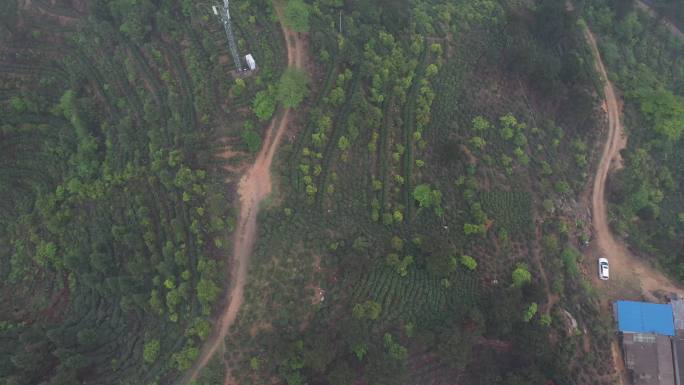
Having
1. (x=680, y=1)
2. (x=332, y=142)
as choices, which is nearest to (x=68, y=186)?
(x=332, y=142)

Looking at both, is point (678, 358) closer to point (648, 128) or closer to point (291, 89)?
point (648, 128)

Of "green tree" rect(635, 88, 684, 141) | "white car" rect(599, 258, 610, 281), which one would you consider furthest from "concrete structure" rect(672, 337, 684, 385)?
"green tree" rect(635, 88, 684, 141)

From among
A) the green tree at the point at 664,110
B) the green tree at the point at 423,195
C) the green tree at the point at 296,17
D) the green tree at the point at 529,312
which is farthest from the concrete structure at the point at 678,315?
the green tree at the point at 296,17

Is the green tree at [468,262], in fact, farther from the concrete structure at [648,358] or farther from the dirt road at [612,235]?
the concrete structure at [648,358]

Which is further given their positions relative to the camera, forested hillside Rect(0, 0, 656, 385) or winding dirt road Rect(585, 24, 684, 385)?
winding dirt road Rect(585, 24, 684, 385)

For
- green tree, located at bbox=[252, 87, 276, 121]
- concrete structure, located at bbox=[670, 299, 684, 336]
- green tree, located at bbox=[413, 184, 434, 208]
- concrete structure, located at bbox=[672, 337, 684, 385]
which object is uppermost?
green tree, located at bbox=[252, 87, 276, 121]

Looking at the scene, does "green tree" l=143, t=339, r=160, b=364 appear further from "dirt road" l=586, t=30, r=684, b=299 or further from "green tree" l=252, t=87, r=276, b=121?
"dirt road" l=586, t=30, r=684, b=299
